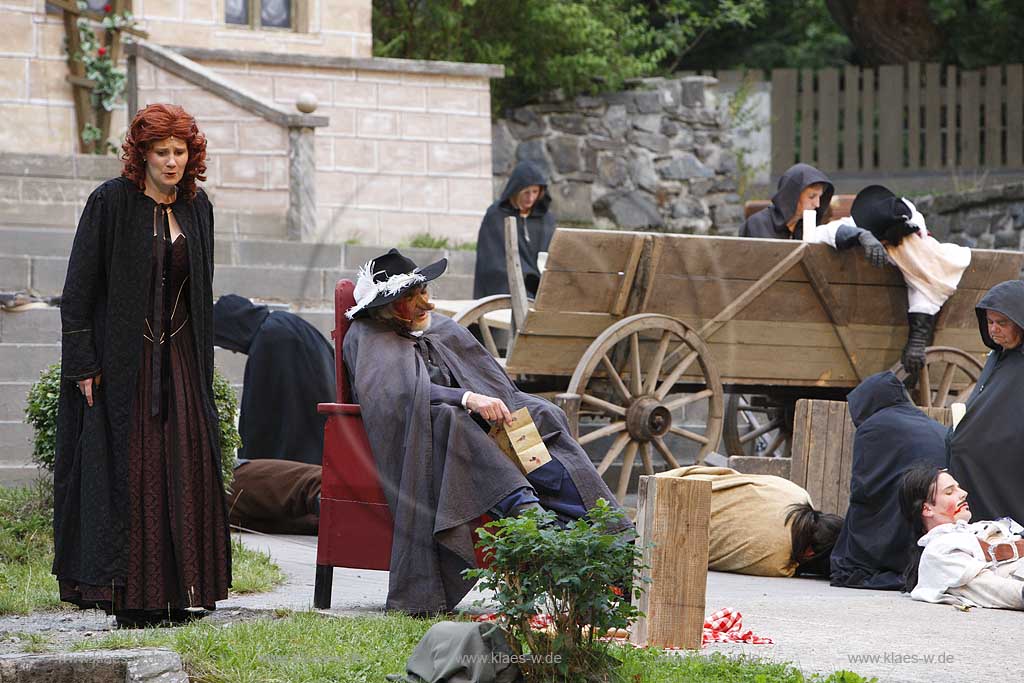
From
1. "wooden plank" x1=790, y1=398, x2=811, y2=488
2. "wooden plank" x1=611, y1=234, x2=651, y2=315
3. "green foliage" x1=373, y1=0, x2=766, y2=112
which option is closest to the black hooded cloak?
"wooden plank" x1=611, y1=234, x2=651, y2=315

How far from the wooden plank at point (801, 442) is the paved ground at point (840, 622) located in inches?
35.0

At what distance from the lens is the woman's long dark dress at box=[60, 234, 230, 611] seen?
209 inches

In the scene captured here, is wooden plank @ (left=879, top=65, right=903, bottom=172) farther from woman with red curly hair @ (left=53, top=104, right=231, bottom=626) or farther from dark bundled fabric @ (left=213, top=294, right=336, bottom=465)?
woman with red curly hair @ (left=53, top=104, right=231, bottom=626)

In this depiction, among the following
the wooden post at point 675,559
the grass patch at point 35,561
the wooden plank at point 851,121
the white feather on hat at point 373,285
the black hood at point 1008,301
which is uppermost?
the wooden plank at point 851,121

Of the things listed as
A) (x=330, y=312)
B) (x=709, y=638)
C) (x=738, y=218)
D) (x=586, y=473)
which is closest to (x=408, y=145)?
(x=738, y=218)

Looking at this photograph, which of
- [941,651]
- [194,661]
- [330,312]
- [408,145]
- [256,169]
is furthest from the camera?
[408,145]

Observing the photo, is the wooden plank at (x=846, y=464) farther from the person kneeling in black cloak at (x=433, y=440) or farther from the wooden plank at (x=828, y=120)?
the wooden plank at (x=828, y=120)

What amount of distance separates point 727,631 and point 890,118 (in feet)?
46.3

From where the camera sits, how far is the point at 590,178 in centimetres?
1659

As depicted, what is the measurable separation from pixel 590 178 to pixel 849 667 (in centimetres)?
1238

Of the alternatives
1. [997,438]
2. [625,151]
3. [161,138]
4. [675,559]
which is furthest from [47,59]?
[675,559]

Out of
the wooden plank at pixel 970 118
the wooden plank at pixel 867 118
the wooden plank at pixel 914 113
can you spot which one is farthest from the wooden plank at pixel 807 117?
the wooden plank at pixel 970 118

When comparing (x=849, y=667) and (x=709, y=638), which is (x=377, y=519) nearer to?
(x=709, y=638)

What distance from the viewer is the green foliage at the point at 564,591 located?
4.06 meters
